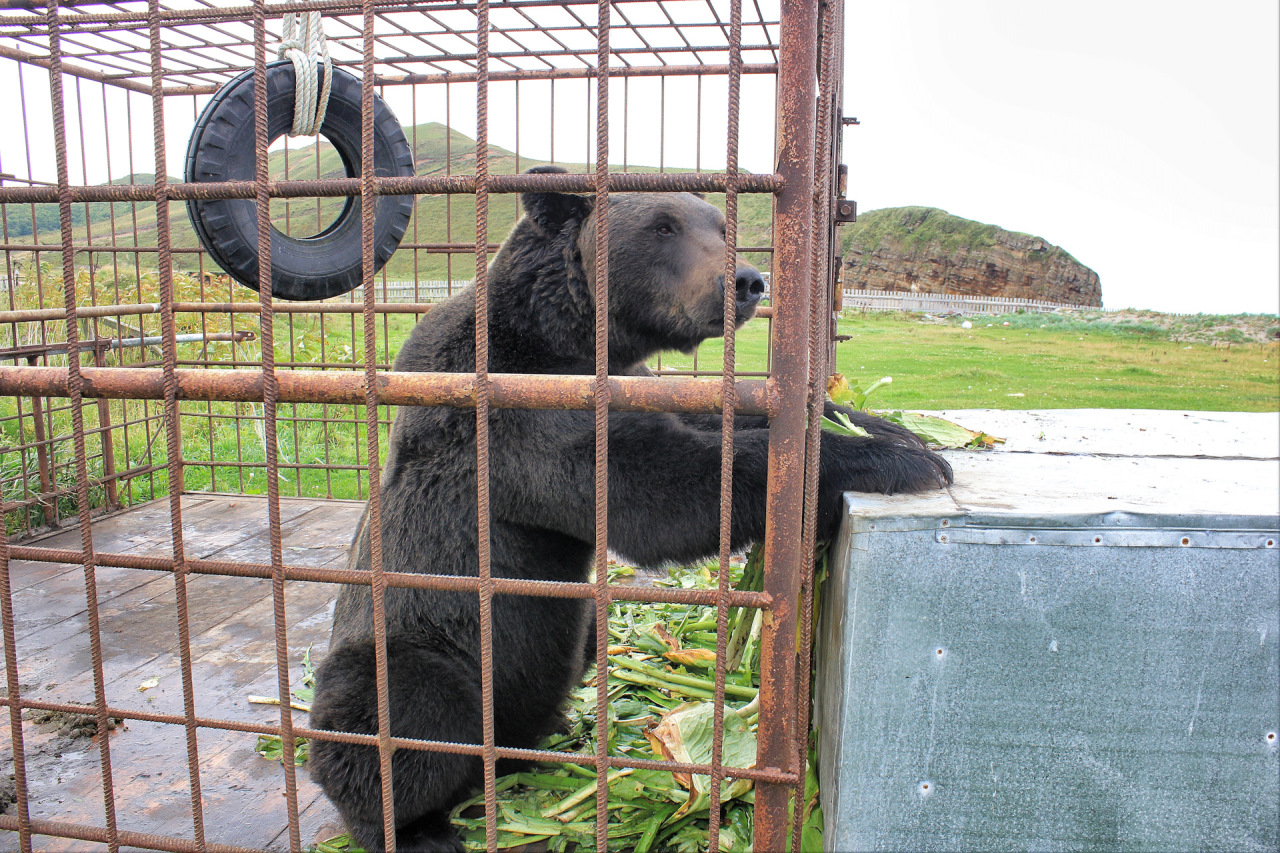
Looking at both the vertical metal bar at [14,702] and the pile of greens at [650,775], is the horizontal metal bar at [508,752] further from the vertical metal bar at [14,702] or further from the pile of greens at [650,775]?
the pile of greens at [650,775]

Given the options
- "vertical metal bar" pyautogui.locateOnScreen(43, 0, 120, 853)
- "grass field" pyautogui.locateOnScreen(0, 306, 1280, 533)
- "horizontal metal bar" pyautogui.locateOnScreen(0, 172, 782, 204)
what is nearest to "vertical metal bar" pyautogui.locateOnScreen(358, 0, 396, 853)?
"horizontal metal bar" pyautogui.locateOnScreen(0, 172, 782, 204)

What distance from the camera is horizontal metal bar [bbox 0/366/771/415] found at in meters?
1.72

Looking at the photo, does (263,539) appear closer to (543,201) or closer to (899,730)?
(543,201)

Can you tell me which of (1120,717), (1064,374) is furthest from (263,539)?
(1064,374)

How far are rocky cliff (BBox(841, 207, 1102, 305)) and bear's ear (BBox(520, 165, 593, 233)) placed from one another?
6048 cm

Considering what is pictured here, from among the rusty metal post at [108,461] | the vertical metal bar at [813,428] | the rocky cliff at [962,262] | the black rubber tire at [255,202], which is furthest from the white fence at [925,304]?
the vertical metal bar at [813,428]

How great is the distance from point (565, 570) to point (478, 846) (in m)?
0.93

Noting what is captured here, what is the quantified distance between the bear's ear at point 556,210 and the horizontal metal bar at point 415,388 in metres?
1.21

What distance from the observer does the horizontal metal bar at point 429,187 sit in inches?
65.5

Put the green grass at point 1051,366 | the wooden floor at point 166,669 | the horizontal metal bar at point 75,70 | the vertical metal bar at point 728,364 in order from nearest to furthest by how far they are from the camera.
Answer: the vertical metal bar at point 728,364 < the wooden floor at point 166,669 < the horizontal metal bar at point 75,70 < the green grass at point 1051,366

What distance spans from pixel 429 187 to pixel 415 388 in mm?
451

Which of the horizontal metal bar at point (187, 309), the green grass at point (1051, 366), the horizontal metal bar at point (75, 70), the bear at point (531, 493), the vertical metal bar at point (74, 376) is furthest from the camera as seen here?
the green grass at point (1051, 366)

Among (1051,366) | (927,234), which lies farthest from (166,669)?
(927,234)

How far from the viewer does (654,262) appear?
306 centimetres
